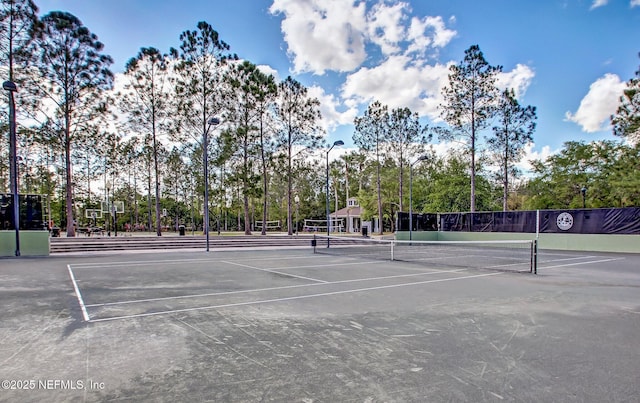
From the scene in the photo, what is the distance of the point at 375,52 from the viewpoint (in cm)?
2644

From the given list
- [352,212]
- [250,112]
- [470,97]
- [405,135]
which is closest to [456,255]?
[470,97]

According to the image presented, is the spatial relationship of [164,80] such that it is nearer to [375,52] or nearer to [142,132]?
[142,132]

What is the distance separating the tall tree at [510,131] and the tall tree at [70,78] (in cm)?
3197

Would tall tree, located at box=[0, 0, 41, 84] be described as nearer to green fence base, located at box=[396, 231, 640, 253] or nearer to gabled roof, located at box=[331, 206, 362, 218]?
green fence base, located at box=[396, 231, 640, 253]

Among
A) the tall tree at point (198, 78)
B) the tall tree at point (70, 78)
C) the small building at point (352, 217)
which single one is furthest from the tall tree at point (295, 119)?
the small building at point (352, 217)

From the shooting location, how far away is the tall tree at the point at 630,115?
2252cm

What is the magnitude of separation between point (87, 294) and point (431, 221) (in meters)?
24.3

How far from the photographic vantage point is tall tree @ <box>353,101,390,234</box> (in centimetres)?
3499

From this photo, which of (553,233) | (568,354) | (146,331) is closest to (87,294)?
(146,331)

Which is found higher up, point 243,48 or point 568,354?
point 243,48

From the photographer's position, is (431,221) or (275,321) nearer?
(275,321)

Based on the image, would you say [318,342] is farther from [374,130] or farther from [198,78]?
[374,130]

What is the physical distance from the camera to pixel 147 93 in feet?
92.7

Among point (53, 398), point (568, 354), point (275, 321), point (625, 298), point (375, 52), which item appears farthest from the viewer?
point (375, 52)
